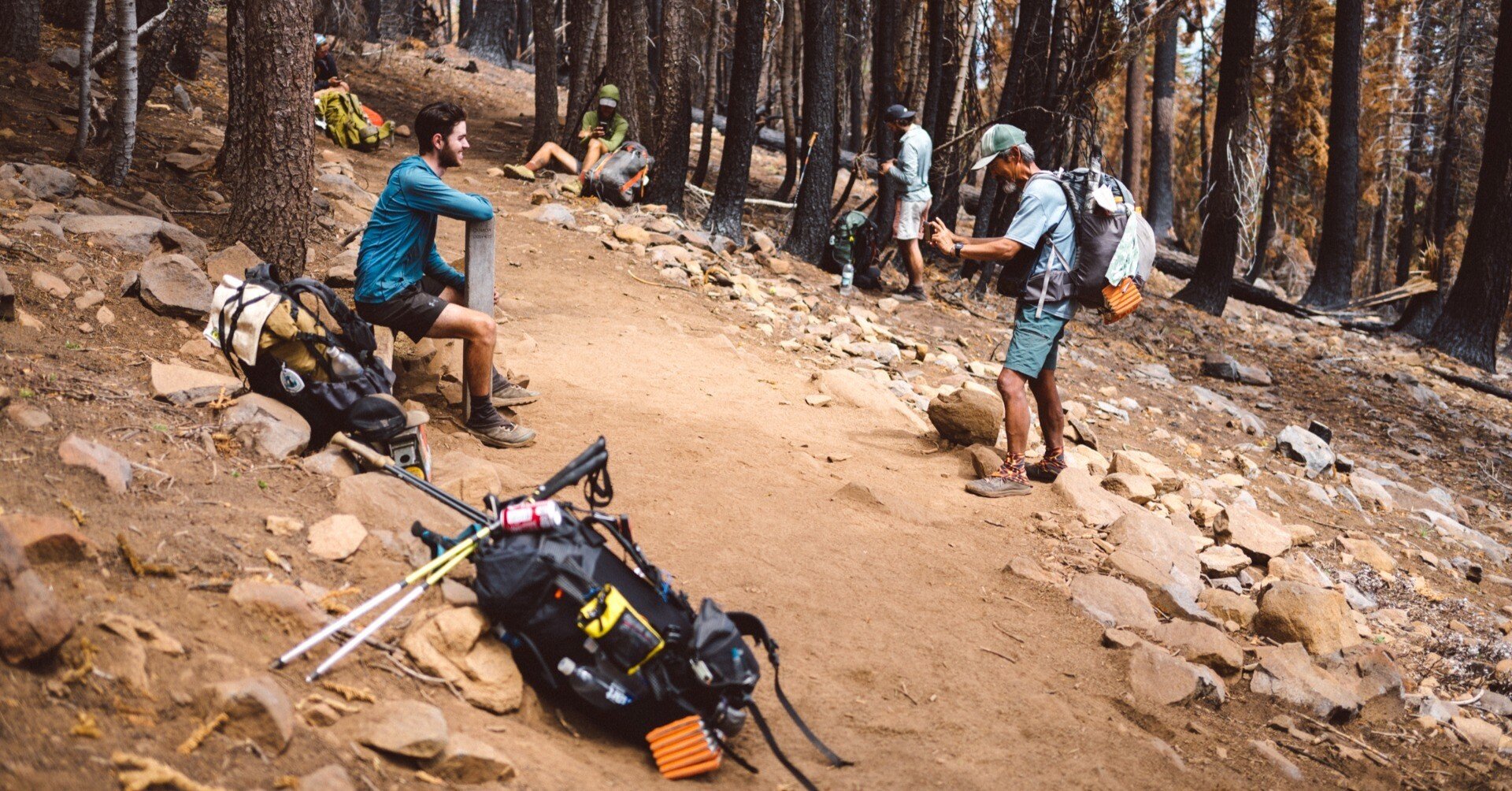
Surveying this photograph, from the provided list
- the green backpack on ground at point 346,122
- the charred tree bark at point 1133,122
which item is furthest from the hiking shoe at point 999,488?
the charred tree bark at point 1133,122

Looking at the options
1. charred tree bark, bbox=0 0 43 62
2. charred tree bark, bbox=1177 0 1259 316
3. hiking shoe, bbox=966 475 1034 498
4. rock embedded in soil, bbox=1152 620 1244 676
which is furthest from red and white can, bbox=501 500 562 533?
charred tree bark, bbox=1177 0 1259 316

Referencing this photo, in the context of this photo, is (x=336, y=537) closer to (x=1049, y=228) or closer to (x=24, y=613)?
(x=24, y=613)

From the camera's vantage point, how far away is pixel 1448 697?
5.80 metres

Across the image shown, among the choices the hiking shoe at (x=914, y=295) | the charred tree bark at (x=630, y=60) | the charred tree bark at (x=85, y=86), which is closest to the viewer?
the charred tree bark at (x=85, y=86)

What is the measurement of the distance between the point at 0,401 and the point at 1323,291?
18.2 metres

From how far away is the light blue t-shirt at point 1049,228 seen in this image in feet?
20.7

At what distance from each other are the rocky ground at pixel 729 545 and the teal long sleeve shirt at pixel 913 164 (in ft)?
5.64

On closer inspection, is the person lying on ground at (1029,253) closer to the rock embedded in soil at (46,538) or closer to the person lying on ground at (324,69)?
the rock embedded in soil at (46,538)

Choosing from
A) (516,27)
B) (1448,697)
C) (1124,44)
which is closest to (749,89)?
(1124,44)

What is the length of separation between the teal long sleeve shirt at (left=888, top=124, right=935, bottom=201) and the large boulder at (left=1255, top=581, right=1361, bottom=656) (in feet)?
22.4

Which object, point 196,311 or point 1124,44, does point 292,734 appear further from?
point 1124,44

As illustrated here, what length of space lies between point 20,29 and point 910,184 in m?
9.71

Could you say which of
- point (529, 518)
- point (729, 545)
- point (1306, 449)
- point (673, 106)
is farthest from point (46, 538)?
point (673, 106)

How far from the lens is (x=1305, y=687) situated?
5230mm
